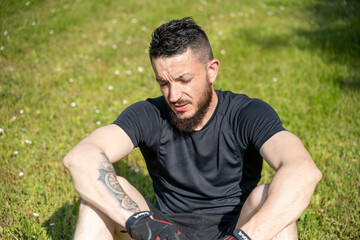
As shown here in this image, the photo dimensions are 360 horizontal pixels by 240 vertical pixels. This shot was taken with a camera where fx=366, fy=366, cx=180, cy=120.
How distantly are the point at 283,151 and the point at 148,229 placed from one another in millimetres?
1158

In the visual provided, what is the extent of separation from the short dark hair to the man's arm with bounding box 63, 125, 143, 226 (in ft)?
2.82

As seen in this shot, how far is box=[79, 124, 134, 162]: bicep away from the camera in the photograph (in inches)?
121

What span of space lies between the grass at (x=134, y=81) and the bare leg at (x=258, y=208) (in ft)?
3.57

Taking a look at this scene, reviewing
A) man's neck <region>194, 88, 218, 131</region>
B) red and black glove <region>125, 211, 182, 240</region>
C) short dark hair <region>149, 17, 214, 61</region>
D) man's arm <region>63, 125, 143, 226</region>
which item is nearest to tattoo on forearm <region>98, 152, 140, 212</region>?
man's arm <region>63, 125, 143, 226</region>

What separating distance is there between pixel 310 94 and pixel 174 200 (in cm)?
400

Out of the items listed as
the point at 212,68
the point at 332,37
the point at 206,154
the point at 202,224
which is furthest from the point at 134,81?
the point at 332,37

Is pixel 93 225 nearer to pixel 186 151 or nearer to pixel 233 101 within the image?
pixel 186 151

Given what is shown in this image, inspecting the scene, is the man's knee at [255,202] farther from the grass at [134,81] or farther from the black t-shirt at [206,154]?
the grass at [134,81]

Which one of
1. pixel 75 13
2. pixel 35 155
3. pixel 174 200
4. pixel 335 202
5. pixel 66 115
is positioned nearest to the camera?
pixel 174 200

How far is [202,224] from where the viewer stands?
3.25 metres

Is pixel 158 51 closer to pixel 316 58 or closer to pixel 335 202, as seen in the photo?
pixel 335 202

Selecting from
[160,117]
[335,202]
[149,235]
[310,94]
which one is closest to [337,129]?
[310,94]

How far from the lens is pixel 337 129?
5504mm

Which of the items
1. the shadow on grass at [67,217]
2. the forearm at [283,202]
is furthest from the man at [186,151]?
the shadow on grass at [67,217]
